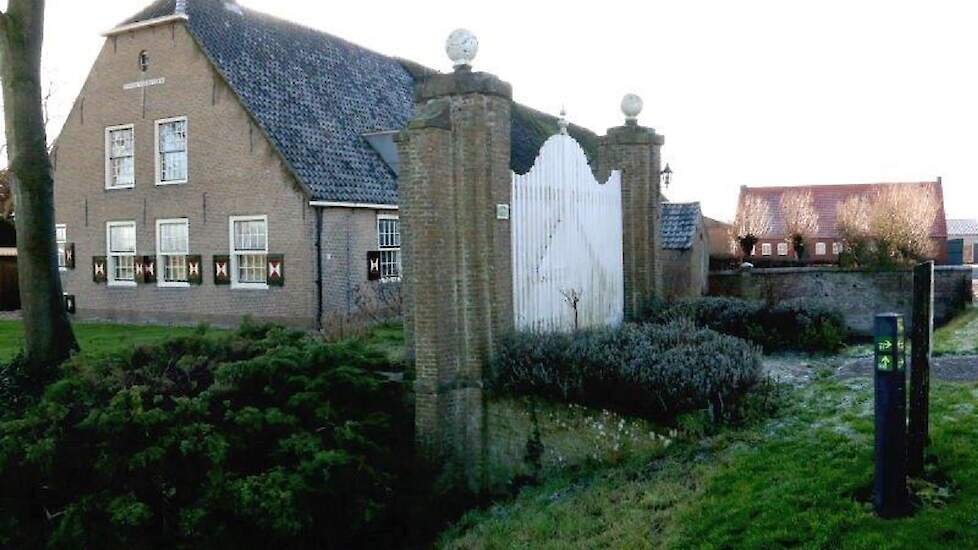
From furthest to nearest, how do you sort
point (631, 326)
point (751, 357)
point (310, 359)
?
1. point (631, 326)
2. point (310, 359)
3. point (751, 357)

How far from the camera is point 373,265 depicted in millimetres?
19641

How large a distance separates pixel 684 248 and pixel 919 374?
49.5 feet

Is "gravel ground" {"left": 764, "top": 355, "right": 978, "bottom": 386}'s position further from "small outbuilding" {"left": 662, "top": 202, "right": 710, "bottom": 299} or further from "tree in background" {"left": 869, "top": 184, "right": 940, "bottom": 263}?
"tree in background" {"left": 869, "top": 184, "right": 940, "bottom": 263}

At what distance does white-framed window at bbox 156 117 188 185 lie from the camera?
66.3ft

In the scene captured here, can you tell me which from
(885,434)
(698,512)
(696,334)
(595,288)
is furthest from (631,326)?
(885,434)

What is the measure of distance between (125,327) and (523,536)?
16.1 m

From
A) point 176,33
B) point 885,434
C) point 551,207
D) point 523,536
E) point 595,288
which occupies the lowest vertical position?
point 523,536

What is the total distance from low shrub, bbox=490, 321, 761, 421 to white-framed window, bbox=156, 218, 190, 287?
546 inches

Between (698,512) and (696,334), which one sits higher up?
(696,334)

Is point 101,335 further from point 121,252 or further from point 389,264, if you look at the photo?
point 389,264

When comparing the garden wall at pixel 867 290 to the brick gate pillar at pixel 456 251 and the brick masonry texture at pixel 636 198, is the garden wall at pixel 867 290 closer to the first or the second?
the brick masonry texture at pixel 636 198

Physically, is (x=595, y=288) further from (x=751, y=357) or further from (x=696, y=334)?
(x=751, y=357)

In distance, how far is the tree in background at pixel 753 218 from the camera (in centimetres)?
4353

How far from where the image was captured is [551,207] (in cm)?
1034
